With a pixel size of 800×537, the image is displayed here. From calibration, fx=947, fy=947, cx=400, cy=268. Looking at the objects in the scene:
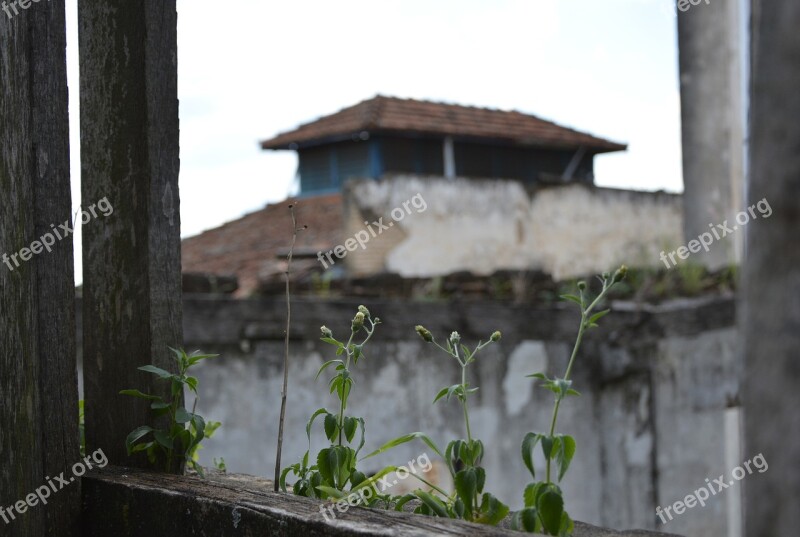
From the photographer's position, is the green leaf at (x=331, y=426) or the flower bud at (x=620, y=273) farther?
the green leaf at (x=331, y=426)

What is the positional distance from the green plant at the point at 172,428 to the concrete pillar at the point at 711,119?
38.1 feet

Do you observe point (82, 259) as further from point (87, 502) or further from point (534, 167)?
point (534, 167)

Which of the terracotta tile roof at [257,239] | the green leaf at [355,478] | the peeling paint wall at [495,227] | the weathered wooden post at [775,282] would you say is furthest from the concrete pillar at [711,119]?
the weathered wooden post at [775,282]

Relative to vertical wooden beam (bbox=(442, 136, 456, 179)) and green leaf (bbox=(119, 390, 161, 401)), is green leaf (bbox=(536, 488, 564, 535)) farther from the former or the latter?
vertical wooden beam (bbox=(442, 136, 456, 179))

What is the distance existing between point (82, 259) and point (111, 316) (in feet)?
0.50

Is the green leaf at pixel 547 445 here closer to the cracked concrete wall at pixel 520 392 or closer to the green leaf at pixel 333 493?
the green leaf at pixel 333 493

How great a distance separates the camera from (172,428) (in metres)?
1.93

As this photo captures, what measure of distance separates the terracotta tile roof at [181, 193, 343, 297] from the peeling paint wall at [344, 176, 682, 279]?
3.25 feet

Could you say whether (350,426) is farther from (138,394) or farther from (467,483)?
(138,394)

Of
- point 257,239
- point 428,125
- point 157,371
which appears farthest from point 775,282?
point 428,125

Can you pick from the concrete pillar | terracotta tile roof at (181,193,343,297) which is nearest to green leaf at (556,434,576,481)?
terracotta tile roof at (181,193,343,297)

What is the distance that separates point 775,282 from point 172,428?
1.44 m

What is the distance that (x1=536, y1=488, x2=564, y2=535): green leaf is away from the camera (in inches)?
54.2

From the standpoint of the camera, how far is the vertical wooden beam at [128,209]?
193 cm
